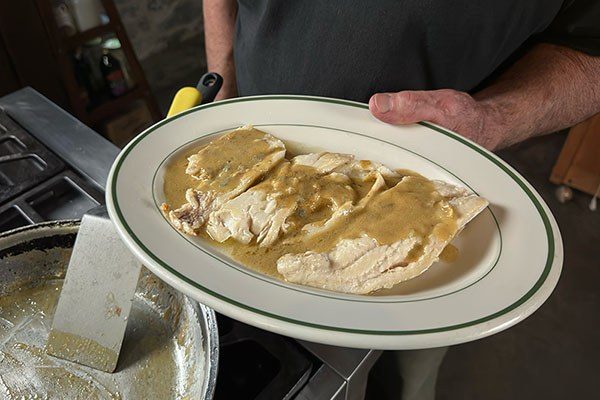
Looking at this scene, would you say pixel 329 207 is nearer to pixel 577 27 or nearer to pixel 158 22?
pixel 577 27

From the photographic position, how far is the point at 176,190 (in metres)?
0.88

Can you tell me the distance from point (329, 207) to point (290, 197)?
0.22 ft

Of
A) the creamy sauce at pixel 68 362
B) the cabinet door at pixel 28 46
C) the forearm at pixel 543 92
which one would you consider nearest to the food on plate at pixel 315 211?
the creamy sauce at pixel 68 362

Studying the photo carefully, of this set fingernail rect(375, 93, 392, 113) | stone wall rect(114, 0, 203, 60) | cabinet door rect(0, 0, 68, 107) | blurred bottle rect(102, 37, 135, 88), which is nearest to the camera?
fingernail rect(375, 93, 392, 113)

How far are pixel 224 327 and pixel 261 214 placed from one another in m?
0.20

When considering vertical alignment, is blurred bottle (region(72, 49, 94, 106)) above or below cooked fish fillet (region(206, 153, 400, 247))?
below

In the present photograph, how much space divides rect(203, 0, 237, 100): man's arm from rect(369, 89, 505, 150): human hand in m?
0.64

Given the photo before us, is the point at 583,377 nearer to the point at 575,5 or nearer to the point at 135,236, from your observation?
the point at 575,5

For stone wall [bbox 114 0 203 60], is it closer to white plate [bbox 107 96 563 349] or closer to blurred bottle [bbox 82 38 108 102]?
blurred bottle [bbox 82 38 108 102]

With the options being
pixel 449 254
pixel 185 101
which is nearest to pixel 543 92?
pixel 449 254

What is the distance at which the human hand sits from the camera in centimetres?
96

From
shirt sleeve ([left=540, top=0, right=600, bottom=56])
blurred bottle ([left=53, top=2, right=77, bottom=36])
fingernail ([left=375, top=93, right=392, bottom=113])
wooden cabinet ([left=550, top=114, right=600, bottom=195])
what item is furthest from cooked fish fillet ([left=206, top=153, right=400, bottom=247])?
wooden cabinet ([left=550, top=114, right=600, bottom=195])

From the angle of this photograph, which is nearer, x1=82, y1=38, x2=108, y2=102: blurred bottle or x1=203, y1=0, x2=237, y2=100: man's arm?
x1=203, y1=0, x2=237, y2=100: man's arm

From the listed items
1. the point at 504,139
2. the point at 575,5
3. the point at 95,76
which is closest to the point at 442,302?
the point at 504,139
